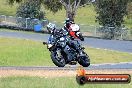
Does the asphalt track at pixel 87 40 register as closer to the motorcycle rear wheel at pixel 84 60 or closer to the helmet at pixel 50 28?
the motorcycle rear wheel at pixel 84 60

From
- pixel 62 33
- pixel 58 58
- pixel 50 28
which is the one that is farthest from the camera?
pixel 58 58

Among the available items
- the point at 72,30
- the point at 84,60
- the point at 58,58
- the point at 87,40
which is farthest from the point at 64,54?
the point at 87,40

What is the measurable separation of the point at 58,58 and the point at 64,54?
0.19 metres

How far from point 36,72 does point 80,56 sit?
531 inches

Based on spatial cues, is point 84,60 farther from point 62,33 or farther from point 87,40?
point 87,40

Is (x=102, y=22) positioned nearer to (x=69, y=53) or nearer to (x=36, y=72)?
(x=36, y=72)

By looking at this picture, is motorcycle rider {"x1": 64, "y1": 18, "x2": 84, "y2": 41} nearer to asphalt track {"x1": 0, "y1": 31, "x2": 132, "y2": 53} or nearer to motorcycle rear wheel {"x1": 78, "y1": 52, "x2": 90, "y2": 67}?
motorcycle rear wheel {"x1": 78, "y1": 52, "x2": 90, "y2": 67}

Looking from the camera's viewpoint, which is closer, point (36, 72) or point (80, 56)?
point (80, 56)

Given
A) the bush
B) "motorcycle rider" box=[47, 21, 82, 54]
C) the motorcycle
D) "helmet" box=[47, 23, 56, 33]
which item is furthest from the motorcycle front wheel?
the bush

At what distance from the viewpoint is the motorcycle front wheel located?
33.3 feet

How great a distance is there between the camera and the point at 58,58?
10367mm

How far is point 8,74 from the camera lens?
23188mm

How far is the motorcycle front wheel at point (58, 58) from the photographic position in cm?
1015

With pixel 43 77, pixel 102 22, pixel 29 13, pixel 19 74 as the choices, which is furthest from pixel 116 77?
pixel 102 22
